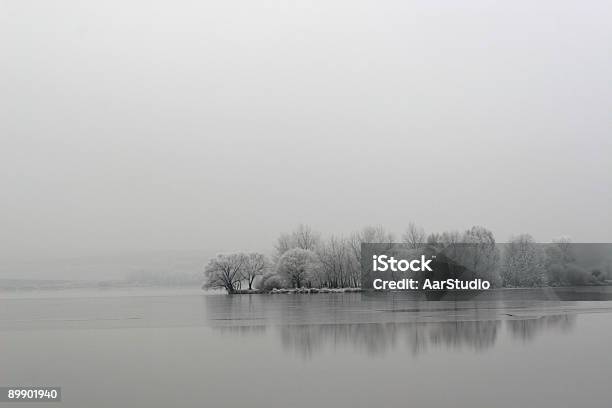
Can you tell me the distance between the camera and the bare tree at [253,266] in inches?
3233

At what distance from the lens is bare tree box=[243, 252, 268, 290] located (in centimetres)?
8212

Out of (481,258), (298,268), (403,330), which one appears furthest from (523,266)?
(403,330)

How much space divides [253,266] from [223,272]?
4.10m

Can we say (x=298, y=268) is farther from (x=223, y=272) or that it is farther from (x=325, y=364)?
(x=325, y=364)

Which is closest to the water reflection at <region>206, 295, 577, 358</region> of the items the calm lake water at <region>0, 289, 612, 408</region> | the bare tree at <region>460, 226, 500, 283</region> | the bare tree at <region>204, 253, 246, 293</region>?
the calm lake water at <region>0, 289, 612, 408</region>

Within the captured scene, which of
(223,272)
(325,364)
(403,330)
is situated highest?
(325,364)

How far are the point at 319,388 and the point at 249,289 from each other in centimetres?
7028

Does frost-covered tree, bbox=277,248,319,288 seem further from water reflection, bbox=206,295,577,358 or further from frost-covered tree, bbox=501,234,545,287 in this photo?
water reflection, bbox=206,295,577,358

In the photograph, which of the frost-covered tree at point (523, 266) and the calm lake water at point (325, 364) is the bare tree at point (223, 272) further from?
the calm lake water at point (325, 364)

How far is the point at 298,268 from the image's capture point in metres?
78.9

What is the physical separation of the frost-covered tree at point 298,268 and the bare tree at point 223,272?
5.86m

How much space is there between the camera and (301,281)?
260 ft

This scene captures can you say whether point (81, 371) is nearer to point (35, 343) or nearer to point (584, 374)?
point (35, 343)

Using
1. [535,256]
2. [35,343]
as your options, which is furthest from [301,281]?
[35,343]
